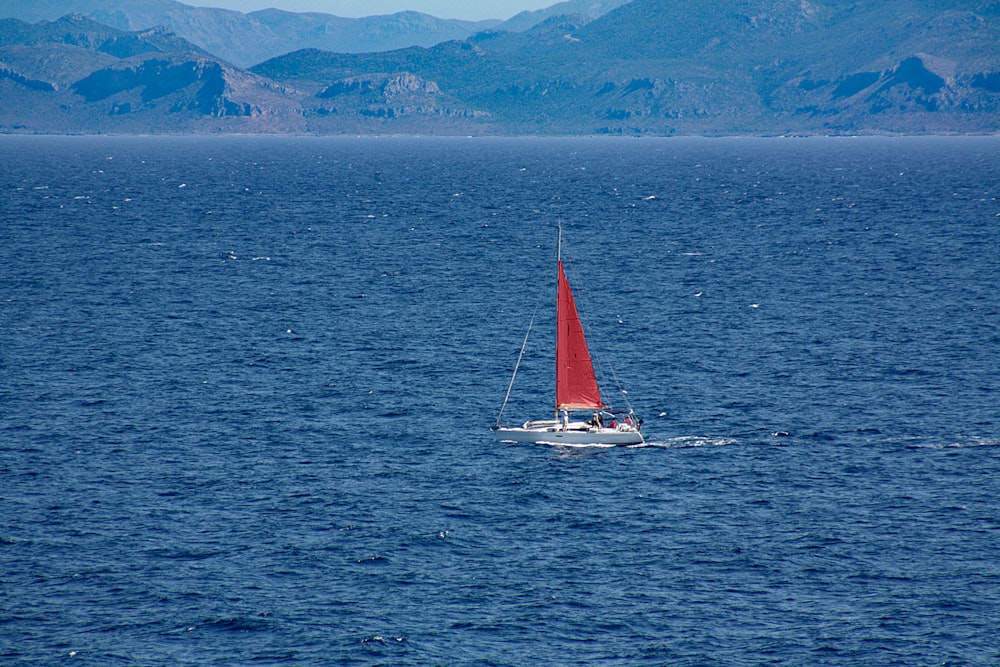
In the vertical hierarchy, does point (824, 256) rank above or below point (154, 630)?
above

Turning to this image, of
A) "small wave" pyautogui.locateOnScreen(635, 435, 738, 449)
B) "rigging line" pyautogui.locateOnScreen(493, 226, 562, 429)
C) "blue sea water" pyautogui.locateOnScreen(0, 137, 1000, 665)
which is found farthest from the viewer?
"rigging line" pyautogui.locateOnScreen(493, 226, 562, 429)

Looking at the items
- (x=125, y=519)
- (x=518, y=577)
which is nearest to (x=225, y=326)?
(x=125, y=519)

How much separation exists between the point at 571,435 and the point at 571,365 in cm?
446

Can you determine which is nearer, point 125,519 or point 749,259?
point 125,519

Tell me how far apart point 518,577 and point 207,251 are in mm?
110238

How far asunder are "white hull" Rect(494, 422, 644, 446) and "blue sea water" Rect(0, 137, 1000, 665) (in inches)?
36.4

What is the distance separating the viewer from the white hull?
77.6m

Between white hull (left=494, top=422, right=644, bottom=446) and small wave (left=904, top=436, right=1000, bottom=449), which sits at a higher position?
small wave (left=904, top=436, right=1000, bottom=449)

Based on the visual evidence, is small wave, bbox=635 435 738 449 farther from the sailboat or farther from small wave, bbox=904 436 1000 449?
small wave, bbox=904 436 1000 449

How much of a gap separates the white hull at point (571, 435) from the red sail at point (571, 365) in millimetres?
1533

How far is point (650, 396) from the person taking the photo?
289ft

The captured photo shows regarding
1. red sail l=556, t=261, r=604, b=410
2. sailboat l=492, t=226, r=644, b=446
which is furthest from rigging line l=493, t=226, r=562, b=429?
red sail l=556, t=261, r=604, b=410

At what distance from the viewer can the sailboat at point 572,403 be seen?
3059 inches

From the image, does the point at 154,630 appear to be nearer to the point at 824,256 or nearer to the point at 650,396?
the point at 650,396
